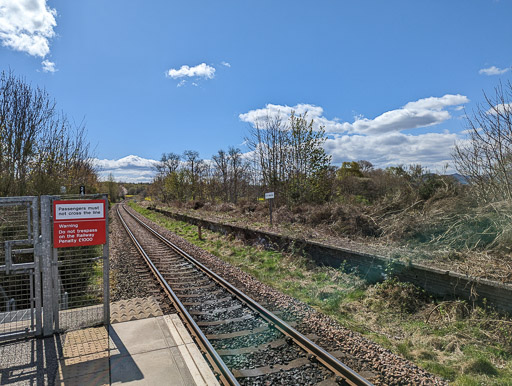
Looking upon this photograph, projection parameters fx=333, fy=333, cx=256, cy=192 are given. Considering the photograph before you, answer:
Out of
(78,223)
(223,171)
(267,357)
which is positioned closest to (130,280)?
(78,223)

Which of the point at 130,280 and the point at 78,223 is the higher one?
the point at 78,223

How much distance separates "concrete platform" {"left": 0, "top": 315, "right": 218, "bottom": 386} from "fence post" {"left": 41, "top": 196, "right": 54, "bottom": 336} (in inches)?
11.7

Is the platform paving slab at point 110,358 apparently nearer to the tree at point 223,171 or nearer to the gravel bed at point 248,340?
the gravel bed at point 248,340

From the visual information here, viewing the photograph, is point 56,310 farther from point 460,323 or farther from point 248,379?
point 460,323

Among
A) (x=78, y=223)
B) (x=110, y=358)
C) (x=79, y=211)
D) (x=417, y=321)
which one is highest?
(x=79, y=211)

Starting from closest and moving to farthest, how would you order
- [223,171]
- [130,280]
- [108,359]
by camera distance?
[108,359], [130,280], [223,171]

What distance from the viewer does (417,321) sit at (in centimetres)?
680

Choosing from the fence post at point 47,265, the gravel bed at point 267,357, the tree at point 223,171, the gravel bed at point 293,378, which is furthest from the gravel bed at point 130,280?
the tree at point 223,171

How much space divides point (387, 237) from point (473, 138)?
425cm

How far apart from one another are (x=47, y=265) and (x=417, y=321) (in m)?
6.94

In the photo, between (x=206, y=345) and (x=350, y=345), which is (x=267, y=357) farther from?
(x=350, y=345)

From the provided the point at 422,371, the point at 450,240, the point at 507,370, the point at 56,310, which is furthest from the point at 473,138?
the point at 56,310

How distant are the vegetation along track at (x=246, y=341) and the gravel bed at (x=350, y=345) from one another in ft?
0.84

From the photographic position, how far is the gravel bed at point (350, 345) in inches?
179
